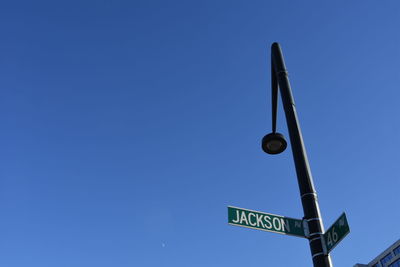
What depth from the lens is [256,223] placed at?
5.91 meters

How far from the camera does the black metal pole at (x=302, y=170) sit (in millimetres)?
5229

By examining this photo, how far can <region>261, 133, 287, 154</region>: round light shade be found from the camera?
673 centimetres

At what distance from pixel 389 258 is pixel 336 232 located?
7705 centimetres

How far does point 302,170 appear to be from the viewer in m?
5.80

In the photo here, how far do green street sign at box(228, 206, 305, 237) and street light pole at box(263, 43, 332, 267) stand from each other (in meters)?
0.23

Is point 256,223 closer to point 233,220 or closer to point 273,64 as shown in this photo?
point 233,220

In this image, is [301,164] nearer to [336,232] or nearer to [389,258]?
[336,232]

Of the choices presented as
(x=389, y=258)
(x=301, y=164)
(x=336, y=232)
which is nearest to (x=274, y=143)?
(x=301, y=164)

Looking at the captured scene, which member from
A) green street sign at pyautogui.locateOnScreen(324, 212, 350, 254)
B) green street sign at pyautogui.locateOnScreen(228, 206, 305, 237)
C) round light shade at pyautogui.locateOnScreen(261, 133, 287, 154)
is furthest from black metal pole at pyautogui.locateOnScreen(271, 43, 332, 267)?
round light shade at pyautogui.locateOnScreen(261, 133, 287, 154)

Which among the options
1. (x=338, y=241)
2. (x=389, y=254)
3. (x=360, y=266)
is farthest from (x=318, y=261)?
(x=360, y=266)

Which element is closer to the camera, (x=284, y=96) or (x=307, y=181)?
(x=307, y=181)

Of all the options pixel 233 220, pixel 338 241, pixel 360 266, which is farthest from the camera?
pixel 360 266

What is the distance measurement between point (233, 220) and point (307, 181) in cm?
121

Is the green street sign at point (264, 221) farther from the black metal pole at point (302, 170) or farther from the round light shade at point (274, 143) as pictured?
the round light shade at point (274, 143)
